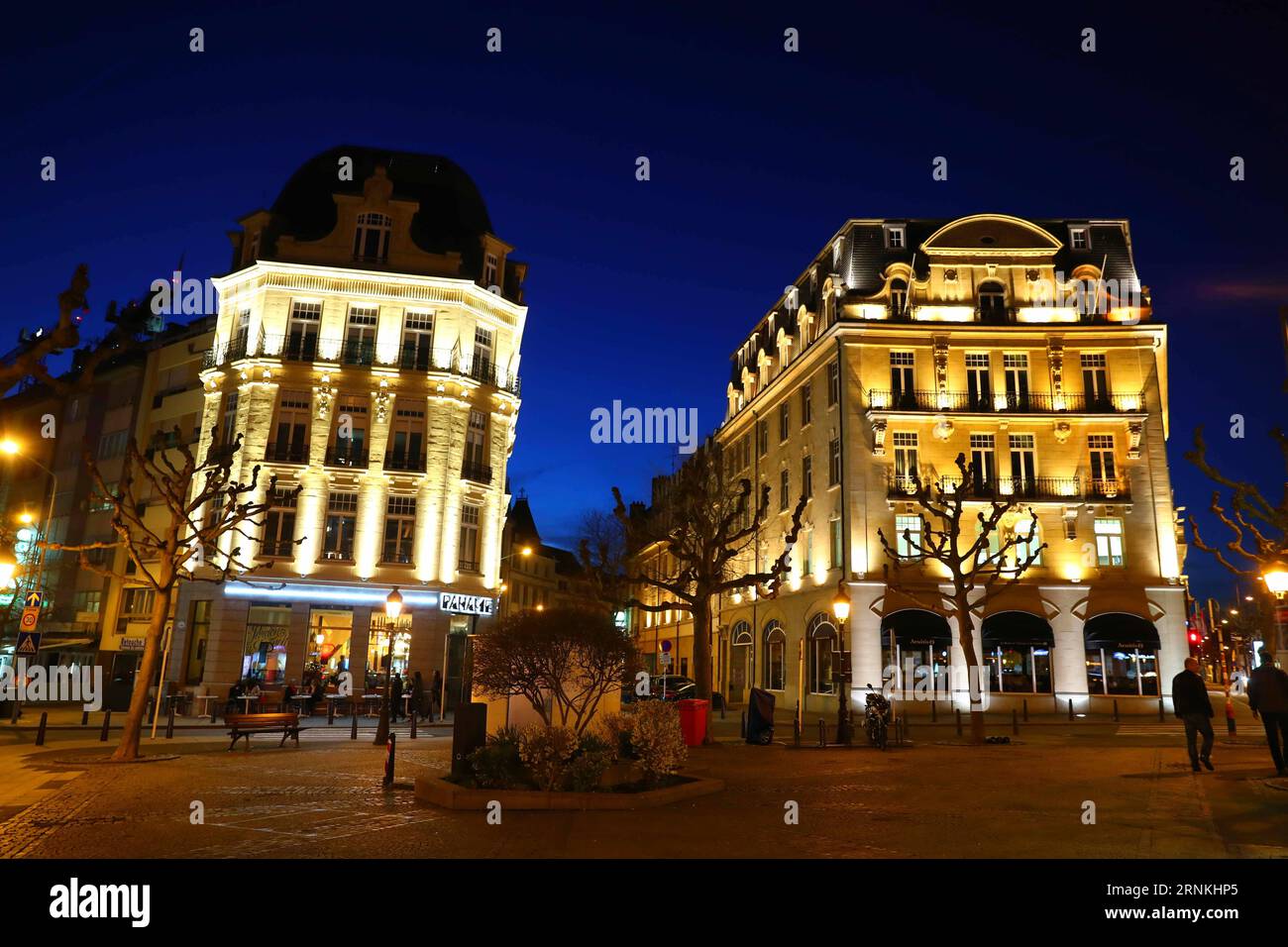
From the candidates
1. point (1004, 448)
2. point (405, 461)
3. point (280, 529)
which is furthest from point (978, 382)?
point (280, 529)

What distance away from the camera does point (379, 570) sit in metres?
34.9

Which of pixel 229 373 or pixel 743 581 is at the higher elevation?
pixel 229 373

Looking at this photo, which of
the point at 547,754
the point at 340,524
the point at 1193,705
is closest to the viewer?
the point at 547,754

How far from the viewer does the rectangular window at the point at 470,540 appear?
36.5 meters

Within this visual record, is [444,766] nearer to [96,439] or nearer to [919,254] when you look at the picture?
[919,254]

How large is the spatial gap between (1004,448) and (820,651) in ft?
40.3

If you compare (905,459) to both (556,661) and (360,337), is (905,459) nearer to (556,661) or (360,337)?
(360,337)

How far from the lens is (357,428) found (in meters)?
36.1

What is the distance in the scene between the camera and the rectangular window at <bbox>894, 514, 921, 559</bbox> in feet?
120

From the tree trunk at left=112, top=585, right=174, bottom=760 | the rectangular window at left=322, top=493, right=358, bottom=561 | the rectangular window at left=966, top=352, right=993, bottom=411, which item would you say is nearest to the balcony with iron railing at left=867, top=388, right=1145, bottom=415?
the rectangular window at left=966, top=352, right=993, bottom=411

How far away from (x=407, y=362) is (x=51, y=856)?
98.4 feet

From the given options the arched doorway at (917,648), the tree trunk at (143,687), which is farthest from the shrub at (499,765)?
the arched doorway at (917,648)

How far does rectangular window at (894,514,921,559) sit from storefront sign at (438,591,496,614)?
18.0m
